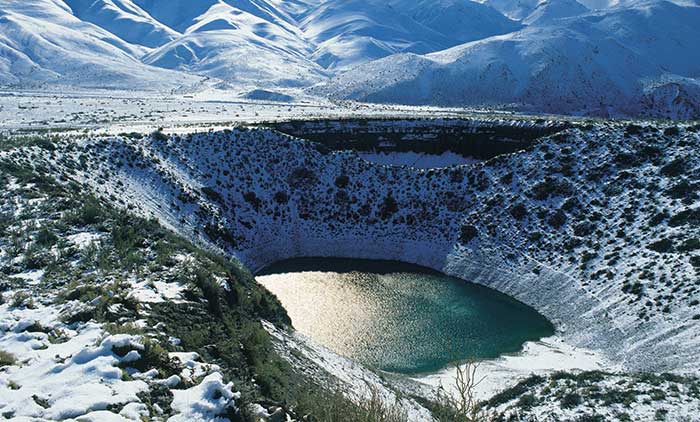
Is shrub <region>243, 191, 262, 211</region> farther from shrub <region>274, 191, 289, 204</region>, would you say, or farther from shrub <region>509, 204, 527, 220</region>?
shrub <region>509, 204, 527, 220</region>

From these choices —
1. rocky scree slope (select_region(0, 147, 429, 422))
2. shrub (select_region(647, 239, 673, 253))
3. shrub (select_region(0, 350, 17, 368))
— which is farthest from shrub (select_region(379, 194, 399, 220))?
shrub (select_region(0, 350, 17, 368))

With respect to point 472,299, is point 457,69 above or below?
above

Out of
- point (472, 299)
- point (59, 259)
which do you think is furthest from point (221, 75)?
point (59, 259)

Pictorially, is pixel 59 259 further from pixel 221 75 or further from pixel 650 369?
pixel 221 75

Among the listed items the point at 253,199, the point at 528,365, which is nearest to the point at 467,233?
the point at 528,365

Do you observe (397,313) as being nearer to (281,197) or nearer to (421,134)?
(281,197)

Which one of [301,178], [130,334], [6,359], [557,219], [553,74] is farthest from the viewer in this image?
[553,74]
